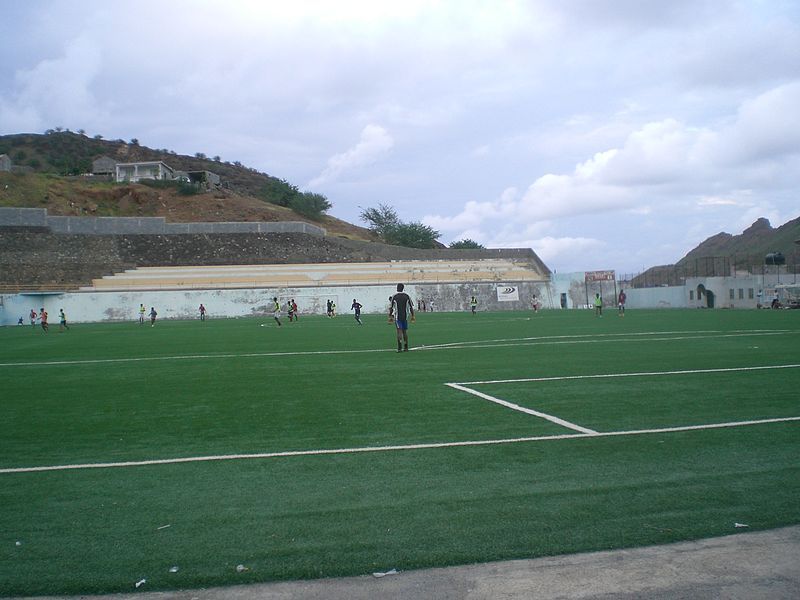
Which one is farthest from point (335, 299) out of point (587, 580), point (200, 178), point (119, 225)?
point (587, 580)

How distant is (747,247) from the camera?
114500mm

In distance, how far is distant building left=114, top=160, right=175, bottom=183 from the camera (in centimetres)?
11069

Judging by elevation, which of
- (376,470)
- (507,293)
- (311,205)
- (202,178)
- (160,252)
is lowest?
(376,470)

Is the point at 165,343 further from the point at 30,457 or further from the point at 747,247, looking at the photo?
the point at 747,247

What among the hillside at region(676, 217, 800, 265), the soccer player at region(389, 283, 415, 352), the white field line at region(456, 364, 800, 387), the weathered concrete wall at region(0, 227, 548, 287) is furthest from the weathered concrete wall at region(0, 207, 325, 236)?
the white field line at region(456, 364, 800, 387)

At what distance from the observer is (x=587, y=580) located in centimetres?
411

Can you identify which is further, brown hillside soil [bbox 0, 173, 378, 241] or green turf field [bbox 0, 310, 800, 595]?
brown hillside soil [bbox 0, 173, 378, 241]

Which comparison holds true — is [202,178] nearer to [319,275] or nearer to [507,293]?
[319,275]

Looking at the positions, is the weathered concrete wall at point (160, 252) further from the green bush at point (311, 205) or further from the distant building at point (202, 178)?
the distant building at point (202, 178)

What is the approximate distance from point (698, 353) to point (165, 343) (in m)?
18.4

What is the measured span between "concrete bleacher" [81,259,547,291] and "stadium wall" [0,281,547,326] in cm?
112

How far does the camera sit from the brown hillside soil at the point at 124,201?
298 feet

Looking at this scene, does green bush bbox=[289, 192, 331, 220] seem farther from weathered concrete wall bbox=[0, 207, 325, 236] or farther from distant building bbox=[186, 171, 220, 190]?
weathered concrete wall bbox=[0, 207, 325, 236]

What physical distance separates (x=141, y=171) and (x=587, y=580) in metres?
118
